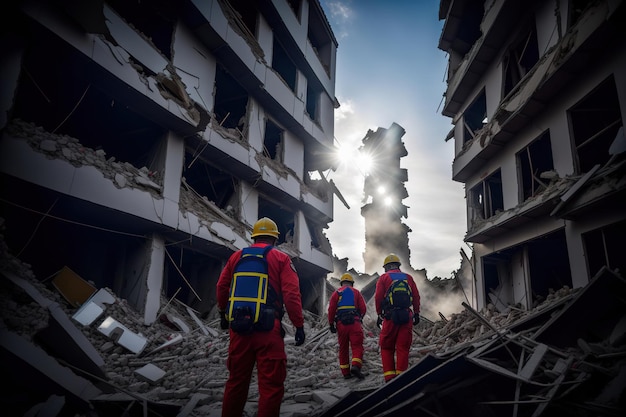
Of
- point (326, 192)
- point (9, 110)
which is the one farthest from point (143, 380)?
point (326, 192)

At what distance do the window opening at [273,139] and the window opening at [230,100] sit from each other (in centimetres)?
135

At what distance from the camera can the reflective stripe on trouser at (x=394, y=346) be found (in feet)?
18.3

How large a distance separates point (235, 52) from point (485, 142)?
9.14 metres

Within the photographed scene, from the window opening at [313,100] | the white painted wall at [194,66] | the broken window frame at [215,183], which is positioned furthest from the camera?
the window opening at [313,100]

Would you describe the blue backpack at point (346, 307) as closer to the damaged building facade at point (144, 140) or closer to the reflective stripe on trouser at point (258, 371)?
the reflective stripe on trouser at point (258, 371)

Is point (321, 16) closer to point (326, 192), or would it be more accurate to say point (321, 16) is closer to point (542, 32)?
point (326, 192)

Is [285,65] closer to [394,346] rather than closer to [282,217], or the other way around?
[282,217]

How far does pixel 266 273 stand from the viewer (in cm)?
376

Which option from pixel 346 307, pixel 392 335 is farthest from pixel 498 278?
pixel 392 335

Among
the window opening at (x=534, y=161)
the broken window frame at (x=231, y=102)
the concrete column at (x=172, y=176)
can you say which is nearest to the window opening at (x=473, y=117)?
the window opening at (x=534, y=161)

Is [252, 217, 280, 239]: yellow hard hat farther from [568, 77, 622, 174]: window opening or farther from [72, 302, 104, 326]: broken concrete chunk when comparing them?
[568, 77, 622, 174]: window opening

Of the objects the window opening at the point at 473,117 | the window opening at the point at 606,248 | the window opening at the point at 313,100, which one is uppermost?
the window opening at the point at 313,100

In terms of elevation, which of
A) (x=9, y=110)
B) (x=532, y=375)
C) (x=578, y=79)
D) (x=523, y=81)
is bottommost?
(x=532, y=375)

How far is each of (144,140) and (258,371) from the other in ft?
34.1
